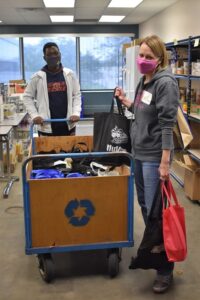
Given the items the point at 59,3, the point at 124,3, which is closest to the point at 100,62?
the point at 124,3

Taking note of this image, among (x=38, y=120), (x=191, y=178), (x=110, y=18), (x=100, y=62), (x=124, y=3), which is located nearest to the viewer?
(x=38, y=120)

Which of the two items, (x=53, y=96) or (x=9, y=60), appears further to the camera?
(x=9, y=60)

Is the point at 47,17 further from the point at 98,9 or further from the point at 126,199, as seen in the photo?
the point at 126,199

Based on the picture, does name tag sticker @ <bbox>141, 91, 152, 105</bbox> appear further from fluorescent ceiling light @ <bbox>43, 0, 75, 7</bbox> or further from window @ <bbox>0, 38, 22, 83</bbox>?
window @ <bbox>0, 38, 22, 83</bbox>

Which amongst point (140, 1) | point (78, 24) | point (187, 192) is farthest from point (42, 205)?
point (78, 24)

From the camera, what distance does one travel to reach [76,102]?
350 centimetres

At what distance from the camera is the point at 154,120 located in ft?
6.88

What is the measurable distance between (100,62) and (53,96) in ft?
24.1

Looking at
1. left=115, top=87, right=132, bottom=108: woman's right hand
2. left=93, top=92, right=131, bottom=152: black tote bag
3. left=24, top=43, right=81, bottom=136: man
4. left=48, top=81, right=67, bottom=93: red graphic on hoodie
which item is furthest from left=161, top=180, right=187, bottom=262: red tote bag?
left=48, top=81, right=67, bottom=93: red graphic on hoodie

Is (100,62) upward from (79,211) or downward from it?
upward

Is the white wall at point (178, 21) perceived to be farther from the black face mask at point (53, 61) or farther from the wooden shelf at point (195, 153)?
the black face mask at point (53, 61)

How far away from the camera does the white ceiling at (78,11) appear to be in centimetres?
622

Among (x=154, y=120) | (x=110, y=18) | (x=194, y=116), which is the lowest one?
(x=194, y=116)

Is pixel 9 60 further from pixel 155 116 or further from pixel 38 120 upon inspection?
pixel 155 116
